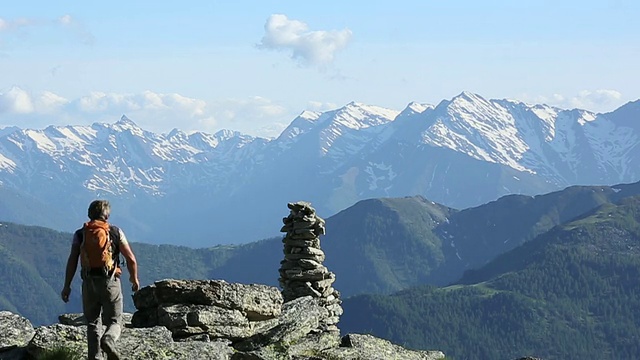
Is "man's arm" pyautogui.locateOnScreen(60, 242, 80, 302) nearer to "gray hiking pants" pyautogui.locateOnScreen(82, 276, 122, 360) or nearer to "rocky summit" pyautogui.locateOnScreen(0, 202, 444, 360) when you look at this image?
"gray hiking pants" pyautogui.locateOnScreen(82, 276, 122, 360)

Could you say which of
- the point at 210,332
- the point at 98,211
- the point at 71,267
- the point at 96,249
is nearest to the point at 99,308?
the point at 71,267

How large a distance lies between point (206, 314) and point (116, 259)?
3.97m

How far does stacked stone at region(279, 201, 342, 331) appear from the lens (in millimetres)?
36531

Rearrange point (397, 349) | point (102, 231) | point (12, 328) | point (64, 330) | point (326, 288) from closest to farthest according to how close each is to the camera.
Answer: point (102, 231) → point (64, 330) → point (12, 328) → point (397, 349) → point (326, 288)

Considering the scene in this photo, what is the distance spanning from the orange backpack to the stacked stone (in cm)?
1713

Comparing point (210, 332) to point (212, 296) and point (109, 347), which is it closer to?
point (212, 296)

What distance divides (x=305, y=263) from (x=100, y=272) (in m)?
17.7

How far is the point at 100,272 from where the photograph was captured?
19719 mm

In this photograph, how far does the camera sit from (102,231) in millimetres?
19578

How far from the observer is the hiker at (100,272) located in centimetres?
1953

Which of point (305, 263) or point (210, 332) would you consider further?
point (305, 263)

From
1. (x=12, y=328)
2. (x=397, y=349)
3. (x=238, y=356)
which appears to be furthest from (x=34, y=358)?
(x=397, y=349)

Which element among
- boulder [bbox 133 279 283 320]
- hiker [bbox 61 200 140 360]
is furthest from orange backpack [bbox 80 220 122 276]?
boulder [bbox 133 279 283 320]

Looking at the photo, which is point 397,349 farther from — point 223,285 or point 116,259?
point 116,259
